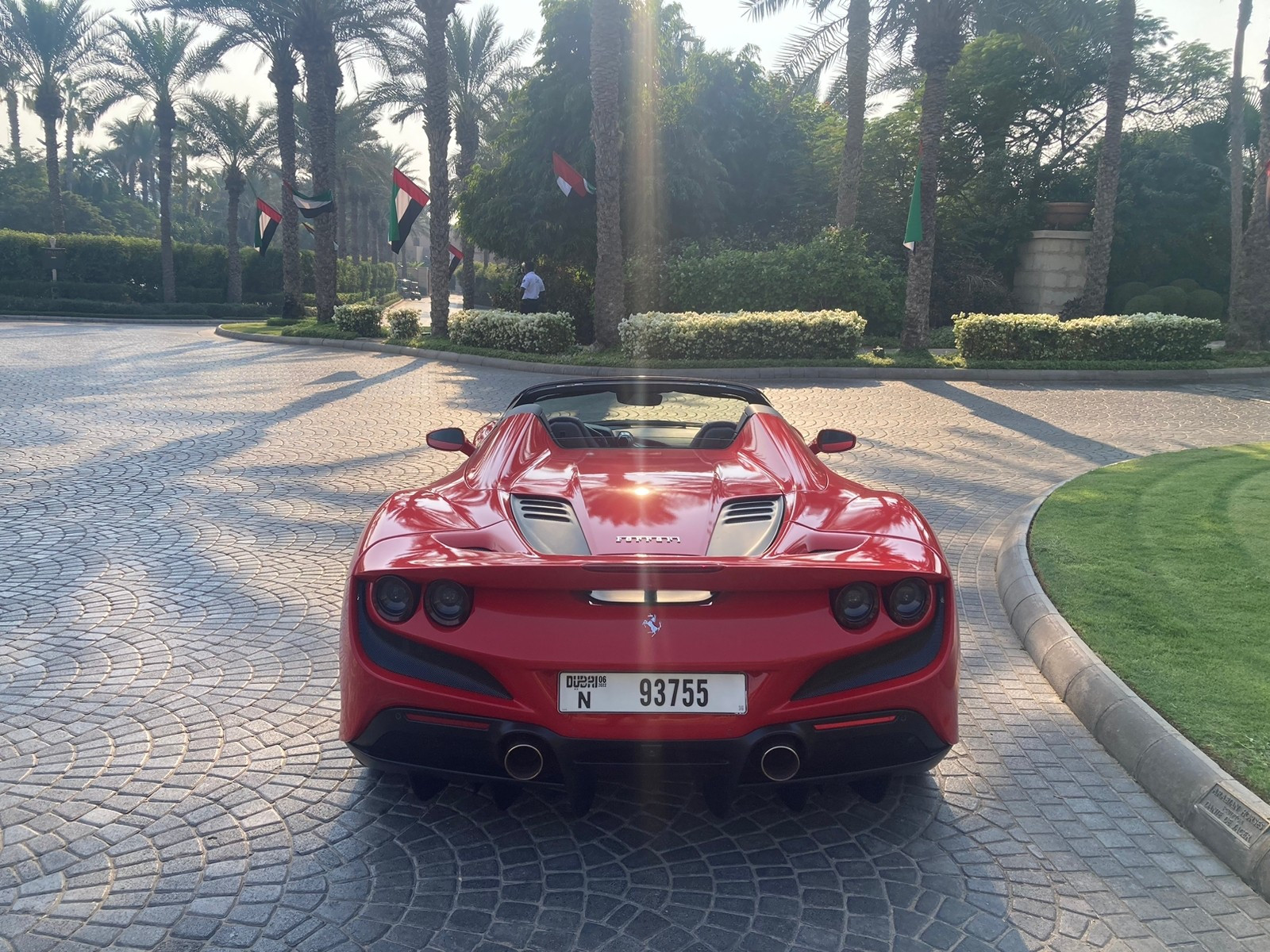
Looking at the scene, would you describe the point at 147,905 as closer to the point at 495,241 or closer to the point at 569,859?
the point at 569,859

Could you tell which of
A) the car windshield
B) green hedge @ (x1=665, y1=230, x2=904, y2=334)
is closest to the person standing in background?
green hedge @ (x1=665, y1=230, x2=904, y2=334)

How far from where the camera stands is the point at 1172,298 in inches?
1213

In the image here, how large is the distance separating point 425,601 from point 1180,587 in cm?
471

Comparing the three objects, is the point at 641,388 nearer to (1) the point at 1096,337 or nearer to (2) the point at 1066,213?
(1) the point at 1096,337

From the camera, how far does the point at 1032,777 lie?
3828 mm

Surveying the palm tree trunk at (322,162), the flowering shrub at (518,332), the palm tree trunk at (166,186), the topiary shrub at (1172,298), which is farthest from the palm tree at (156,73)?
the topiary shrub at (1172,298)

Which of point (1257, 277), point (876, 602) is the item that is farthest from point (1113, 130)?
point (876, 602)

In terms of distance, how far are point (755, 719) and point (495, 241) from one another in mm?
28105

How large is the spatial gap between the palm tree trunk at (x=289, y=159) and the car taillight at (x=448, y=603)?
3365cm

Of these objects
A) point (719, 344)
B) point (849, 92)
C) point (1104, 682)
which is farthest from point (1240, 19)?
point (1104, 682)

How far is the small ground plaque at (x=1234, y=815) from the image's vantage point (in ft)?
10.4

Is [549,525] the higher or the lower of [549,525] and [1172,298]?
the lower

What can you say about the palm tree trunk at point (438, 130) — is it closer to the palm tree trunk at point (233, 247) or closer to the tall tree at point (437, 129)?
the tall tree at point (437, 129)

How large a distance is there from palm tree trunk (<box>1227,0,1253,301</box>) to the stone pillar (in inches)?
154
